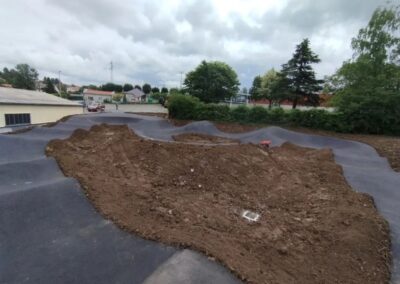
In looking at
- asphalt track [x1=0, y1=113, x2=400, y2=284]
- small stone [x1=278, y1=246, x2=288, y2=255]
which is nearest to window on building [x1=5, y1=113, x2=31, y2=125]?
asphalt track [x1=0, y1=113, x2=400, y2=284]

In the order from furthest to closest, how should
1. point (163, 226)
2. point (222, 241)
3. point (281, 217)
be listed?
point (281, 217) → point (163, 226) → point (222, 241)

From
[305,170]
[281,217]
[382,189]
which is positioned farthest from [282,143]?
[281,217]

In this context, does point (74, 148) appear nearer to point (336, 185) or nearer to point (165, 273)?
point (165, 273)

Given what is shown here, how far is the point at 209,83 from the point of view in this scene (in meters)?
32.3

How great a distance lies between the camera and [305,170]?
7051mm

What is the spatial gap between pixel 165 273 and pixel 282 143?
8.88 m

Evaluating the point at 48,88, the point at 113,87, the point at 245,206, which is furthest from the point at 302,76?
the point at 113,87

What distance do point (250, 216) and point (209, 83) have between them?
2937 cm

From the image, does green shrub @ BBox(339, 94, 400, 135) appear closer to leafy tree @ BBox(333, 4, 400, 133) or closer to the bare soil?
leafy tree @ BBox(333, 4, 400, 133)

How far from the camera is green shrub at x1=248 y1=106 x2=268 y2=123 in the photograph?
14305 millimetres

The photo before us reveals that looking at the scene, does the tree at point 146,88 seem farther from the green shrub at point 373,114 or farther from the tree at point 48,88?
the green shrub at point 373,114

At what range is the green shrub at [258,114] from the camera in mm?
14305

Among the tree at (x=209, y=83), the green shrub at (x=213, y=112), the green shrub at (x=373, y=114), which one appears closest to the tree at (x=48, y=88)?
the tree at (x=209, y=83)

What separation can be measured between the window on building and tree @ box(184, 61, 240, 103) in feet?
71.3
